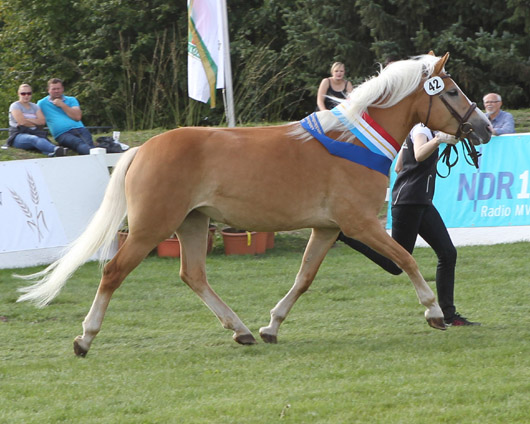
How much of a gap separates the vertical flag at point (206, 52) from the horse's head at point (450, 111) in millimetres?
6211

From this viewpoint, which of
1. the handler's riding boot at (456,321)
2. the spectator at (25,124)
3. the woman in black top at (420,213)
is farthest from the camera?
the spectator at (25,124)

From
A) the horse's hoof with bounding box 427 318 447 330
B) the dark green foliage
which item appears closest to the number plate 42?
the horse's hoof with bounding box 427 318 447 330

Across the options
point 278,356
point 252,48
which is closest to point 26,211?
point 278,356

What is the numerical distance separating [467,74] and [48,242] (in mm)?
10406

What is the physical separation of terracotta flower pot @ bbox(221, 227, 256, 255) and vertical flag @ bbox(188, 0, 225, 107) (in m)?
2.25

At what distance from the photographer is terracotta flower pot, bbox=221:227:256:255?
11156 millimetres

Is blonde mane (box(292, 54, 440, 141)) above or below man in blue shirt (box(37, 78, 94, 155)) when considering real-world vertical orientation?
above

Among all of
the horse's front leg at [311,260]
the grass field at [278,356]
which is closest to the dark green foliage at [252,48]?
the grass field at [278,356]

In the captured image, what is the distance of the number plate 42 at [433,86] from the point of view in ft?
21.6

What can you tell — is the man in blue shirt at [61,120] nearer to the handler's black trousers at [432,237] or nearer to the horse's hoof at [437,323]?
the handler's black trousers at [432,237]

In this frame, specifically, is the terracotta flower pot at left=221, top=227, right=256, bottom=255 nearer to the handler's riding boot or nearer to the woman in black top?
the woman in black top

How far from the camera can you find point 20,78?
24047 millimetres

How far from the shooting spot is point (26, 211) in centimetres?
1045

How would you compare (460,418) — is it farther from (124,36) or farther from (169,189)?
(124,36)
